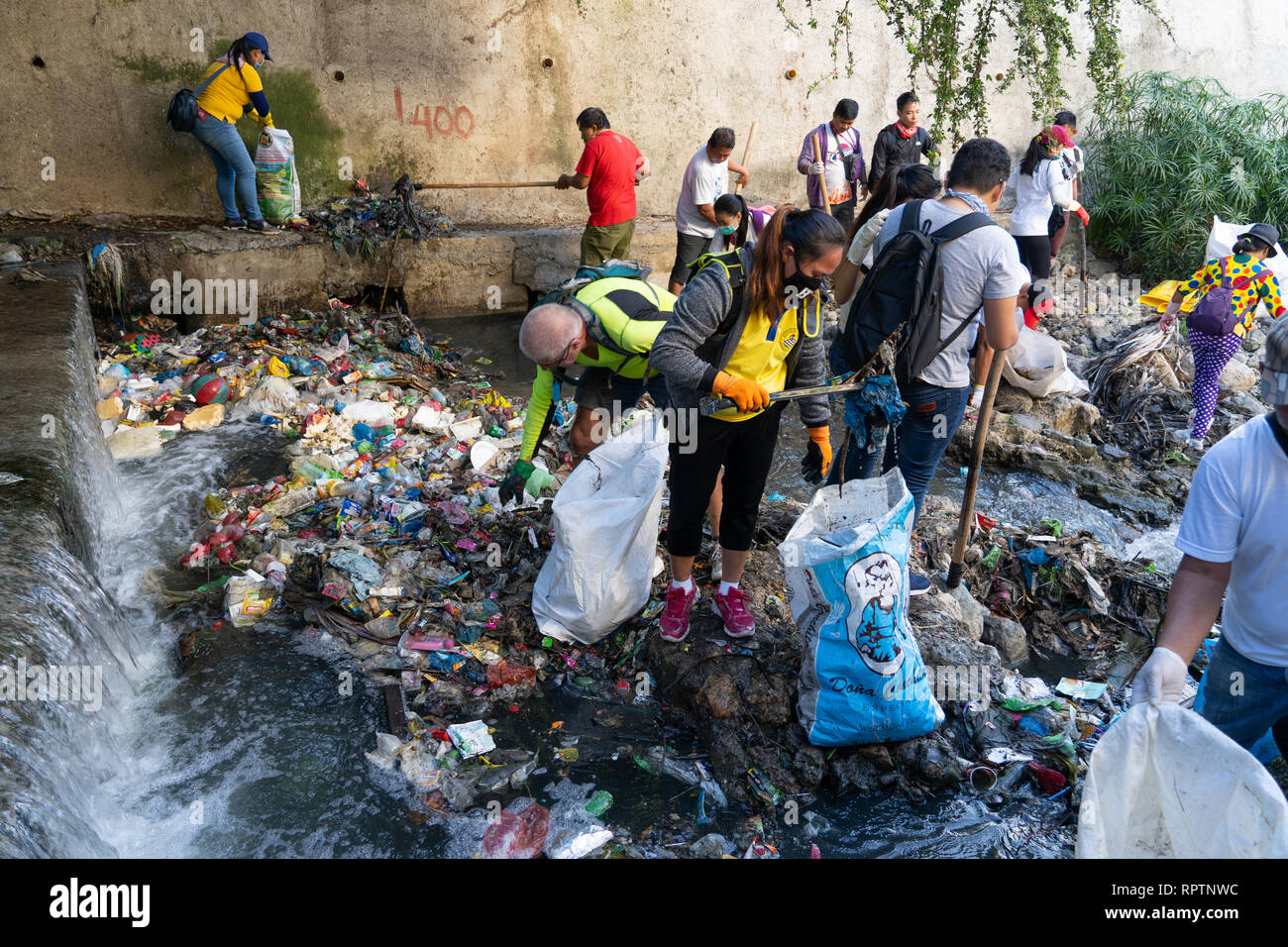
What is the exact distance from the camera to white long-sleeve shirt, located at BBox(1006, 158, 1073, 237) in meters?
6.41

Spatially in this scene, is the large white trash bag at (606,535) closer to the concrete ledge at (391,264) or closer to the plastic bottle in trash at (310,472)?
the plastic bottle in trash at (310,472)

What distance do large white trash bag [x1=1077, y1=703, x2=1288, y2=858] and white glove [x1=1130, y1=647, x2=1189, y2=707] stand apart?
0.05 meters

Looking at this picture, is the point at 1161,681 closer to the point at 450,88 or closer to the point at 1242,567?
the point at 1242,567

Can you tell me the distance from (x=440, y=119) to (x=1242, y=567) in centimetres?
770

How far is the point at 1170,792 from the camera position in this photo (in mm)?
1774

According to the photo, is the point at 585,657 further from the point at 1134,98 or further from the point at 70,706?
the point at 1134,98

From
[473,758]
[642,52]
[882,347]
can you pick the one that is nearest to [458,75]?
[642,52]

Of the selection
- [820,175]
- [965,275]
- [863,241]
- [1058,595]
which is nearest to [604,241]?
[820,175]

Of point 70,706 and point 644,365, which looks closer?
point 70,706

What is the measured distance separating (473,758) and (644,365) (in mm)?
1560

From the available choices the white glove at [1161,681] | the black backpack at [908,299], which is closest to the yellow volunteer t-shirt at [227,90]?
the black backpack at [908,299]

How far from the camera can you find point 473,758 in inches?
121

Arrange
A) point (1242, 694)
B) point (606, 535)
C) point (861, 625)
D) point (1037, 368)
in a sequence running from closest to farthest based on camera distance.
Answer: point (1242, 694) < point (861, 625) < point (606, 535) < point (1037, 368)
